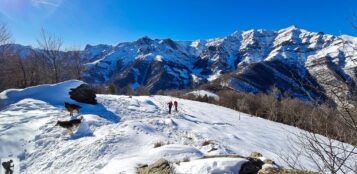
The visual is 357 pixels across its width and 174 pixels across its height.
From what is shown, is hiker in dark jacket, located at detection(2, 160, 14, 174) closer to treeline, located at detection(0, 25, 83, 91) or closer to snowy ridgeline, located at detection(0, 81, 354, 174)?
snowy ridgeline, located at detection(0, 81, 354, 174)

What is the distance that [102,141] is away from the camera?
13016 mm

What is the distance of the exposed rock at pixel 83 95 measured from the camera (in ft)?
75.4

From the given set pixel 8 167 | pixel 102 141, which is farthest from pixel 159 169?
pixel 8 167

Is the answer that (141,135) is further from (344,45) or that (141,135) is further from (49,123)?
(344,45)

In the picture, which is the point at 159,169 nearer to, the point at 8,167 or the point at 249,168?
the point at 249,168

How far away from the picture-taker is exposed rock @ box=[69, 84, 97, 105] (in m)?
23.0

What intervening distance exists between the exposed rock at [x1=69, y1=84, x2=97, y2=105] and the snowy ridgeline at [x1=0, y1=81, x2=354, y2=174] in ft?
2.16

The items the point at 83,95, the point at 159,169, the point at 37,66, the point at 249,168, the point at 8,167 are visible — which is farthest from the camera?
the point at 37,66

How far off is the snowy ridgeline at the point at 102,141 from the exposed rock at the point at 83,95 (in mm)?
658

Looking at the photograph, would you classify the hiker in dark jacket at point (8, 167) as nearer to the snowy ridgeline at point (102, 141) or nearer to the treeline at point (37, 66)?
the snowy ridgeline at point (102, 141)

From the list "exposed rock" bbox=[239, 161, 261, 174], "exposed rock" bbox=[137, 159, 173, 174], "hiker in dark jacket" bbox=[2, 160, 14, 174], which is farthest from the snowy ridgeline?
"hiker in dark jacket" bbox=[2, 160, 14, 174]

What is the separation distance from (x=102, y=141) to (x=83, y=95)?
11.4 meters

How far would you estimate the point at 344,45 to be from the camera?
15.9 ft

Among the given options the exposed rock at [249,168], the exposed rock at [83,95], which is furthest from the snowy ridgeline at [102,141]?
the exposed rock at [83,95]
